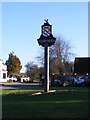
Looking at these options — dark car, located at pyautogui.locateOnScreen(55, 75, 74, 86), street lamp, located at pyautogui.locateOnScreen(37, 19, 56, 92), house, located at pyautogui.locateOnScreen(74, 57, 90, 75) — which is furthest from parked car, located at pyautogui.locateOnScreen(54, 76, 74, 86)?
street lamp, located at pyautogui.locateOnScreen(37, 19, 56, 92)

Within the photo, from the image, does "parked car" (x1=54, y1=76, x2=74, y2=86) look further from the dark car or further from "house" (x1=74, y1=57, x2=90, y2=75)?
"house" (x1=74, y1=57, x2=90, y2=75)

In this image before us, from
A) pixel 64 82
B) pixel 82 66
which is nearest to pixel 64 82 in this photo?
pixel 64 82

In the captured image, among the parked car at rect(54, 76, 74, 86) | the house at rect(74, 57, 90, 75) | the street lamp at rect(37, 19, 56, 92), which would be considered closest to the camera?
the street lamp at rect(37, 19, 56, 92)

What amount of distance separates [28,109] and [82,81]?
29731 mm

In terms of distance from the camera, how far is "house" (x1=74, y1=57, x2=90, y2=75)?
64.5m

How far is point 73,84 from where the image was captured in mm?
45125

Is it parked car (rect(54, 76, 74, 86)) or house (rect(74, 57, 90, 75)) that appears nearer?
parked car (rect(54, 76, 74, 86))

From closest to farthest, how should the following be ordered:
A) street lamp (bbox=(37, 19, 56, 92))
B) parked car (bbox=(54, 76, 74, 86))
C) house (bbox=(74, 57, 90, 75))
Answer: street lamp (bbox=(37, 19, 56, 92))
parked car (bbox=(54, 76, 74, 86))
house (bbox=(74, 57, 90, 75))

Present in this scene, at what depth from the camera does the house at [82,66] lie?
64463 mm

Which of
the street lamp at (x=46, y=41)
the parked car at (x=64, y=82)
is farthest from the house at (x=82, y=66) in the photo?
the street lamp at (x=46, y=41)

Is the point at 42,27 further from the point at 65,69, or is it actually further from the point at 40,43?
the point at 65,69

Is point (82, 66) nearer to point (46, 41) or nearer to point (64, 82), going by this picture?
point (64, 82)

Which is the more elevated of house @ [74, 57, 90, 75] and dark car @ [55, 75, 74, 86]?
house @ [74, 57, 90, 75]

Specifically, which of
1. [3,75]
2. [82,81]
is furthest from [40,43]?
[3,75]
